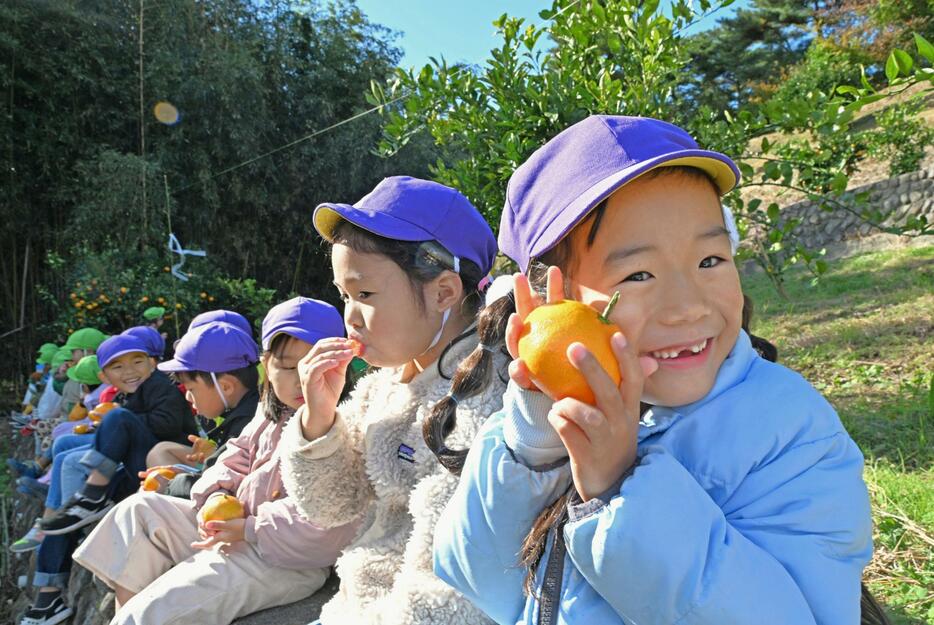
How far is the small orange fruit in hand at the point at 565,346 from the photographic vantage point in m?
0.87

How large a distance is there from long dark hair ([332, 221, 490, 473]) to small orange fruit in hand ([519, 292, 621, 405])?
502 millimetres

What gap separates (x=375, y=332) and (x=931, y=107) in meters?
20.5

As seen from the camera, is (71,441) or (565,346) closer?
(565,346)

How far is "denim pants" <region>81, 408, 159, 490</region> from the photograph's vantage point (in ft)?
11.6

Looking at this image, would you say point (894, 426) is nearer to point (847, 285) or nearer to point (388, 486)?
point (388, 486)

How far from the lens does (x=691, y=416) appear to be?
40.6 inches

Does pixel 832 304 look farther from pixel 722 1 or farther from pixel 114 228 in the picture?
pixel 114 228

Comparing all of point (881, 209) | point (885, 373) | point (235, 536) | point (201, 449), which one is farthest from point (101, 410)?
point (881, 209)

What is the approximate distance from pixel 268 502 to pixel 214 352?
1.30 meters

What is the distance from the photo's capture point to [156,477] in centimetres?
302

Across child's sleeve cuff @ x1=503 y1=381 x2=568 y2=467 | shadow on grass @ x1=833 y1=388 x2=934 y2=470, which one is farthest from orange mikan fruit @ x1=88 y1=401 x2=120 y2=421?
shadow on grass @ x1=833 y1=388 x2=934 y2=470

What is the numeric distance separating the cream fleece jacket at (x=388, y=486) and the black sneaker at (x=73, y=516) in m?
2.27

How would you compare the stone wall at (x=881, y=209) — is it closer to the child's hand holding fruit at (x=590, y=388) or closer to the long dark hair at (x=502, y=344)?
the long dark hair at (x=502, y=344)

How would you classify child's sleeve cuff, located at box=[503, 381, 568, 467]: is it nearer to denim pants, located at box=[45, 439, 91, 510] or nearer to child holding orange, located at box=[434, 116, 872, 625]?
child holding orange, located at box=[434, 116, 872, 625]
